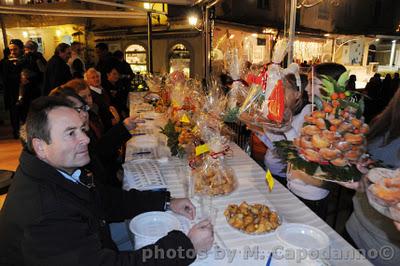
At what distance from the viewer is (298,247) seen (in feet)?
3.88

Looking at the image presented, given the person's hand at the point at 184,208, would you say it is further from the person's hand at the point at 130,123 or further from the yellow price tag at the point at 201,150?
the person's hand at the point at 130,123

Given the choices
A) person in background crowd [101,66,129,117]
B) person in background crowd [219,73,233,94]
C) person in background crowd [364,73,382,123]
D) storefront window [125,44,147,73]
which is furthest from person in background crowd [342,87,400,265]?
storefront window [125,44,147,73]

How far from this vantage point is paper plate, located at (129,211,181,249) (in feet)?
4.25

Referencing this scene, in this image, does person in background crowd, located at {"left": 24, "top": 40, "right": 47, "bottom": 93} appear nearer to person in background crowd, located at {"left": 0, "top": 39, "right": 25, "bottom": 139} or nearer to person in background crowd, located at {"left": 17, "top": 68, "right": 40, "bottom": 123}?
person in background crowd, located at {"left": 17, "top": 68, "right": 40, "bottom": 123}

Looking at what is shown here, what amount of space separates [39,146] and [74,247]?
18.5 inches

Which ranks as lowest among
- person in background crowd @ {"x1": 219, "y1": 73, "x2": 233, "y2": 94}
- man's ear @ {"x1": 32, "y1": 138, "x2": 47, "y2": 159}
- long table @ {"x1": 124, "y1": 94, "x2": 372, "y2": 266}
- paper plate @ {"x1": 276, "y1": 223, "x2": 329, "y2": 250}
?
long table @ {"x1": 124, "y1": 94, "x2": 372, "y2": 266}

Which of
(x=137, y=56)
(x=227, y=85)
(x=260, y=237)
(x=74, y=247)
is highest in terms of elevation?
(x=137, y=56)

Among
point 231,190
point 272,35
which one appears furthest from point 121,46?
point 231,190

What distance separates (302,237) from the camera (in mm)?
1276

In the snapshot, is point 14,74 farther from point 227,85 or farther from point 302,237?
point 302,237

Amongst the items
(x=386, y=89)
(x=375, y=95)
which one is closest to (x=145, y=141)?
(x=375, y=95)

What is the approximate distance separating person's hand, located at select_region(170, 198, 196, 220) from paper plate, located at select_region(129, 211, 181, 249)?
0.09 meters

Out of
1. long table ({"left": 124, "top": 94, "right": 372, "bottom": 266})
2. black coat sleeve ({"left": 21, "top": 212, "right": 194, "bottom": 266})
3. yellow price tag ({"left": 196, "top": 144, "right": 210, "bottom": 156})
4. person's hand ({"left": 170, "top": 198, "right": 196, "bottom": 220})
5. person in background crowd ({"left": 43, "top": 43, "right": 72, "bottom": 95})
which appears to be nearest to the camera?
black coat sleeve ({"left": 21, "top": 212, "right": 194, "bottom": 266})

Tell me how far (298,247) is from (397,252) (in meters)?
0.56
